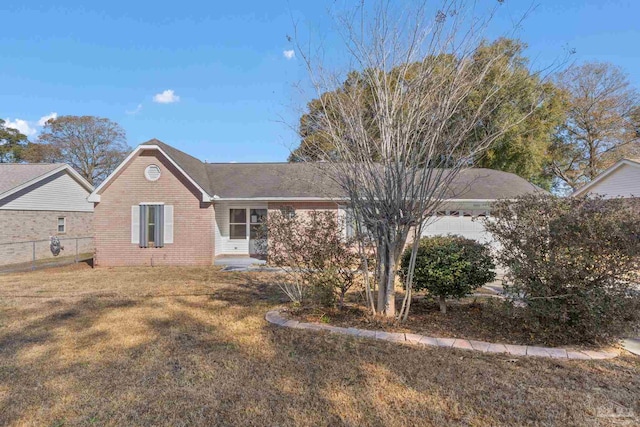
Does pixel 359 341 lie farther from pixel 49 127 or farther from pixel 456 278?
pixel 49 127

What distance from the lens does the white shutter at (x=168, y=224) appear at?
12375mm

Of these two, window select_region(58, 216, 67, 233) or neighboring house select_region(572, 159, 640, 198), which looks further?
window select_region(58, 216, 67, 233)

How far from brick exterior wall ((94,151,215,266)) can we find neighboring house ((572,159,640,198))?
1459 cm

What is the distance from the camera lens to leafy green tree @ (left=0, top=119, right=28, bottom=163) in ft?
114

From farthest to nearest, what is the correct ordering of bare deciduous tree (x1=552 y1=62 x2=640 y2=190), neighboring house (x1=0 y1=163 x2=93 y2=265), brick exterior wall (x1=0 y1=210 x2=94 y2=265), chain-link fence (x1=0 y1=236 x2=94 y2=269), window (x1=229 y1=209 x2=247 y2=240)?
bare deciduous tree (x1=552 y1=62 x2=640 y2=190) → neighboring house (x1=0 y1=163 x2=93 y2=265) → brick exterior wall (x1=0 y1=210 x2=94 y2=265) → chain-link fence (x1=0 y1=236 x2=94 y2=269) → window (x1=229 y1=209 x2=247 y2=240)

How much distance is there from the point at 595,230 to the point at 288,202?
10.1 metres

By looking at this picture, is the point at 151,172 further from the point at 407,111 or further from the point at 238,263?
the point at 407,111

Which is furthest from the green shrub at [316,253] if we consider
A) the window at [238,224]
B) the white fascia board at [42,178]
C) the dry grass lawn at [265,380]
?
the white fascia board at [42,178]

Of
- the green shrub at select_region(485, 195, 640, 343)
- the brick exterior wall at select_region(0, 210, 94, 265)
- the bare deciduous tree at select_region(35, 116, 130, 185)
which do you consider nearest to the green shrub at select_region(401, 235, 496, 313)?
the green shrub at select_region(485, 195, 640, 343)

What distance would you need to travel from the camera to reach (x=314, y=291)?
5547 millimetres

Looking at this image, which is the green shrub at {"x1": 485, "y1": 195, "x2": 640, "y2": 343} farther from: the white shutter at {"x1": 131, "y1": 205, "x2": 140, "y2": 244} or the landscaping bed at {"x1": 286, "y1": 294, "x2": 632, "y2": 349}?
the white shutter at {"x1": 131, "y1": 205, "x2": 140, "y2": 244}

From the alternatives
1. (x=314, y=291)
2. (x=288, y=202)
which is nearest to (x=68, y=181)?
(x=288, y=202)

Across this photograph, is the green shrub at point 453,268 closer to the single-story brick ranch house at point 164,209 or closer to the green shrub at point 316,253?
the green shrub at point 316,253

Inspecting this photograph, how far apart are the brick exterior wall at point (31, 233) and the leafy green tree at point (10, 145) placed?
24.3m
